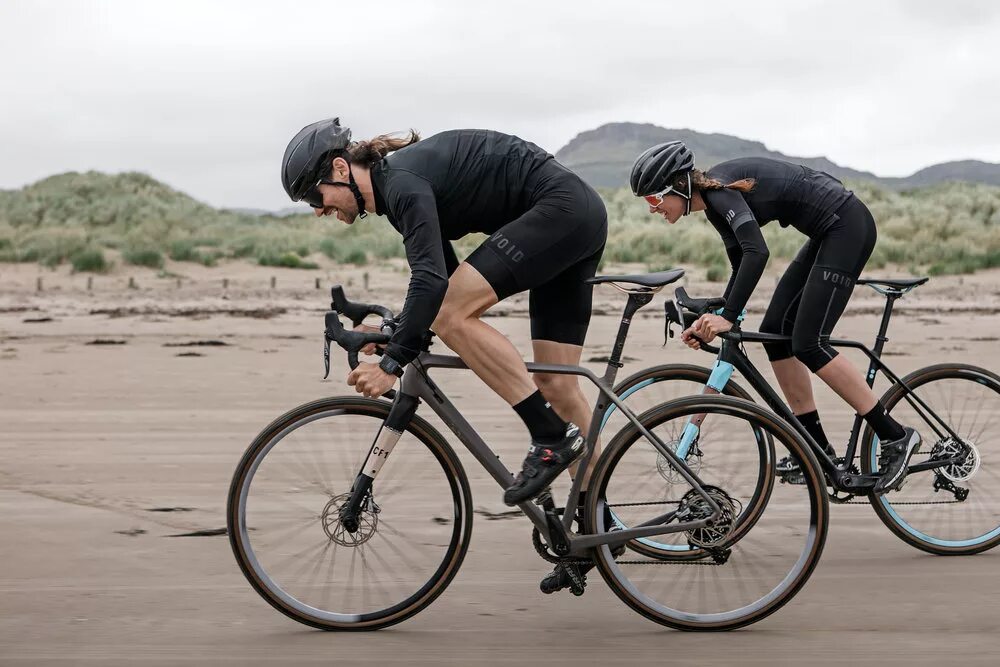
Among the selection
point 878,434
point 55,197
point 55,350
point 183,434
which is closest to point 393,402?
point 878,434

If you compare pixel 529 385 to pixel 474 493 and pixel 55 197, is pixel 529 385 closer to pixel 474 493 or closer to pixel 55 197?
pixel 474 493

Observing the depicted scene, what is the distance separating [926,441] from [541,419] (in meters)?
2.09

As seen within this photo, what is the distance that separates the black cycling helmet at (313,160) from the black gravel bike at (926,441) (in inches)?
61.1

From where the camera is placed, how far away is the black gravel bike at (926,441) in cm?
494

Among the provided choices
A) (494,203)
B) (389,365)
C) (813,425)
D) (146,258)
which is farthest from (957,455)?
(146,258)

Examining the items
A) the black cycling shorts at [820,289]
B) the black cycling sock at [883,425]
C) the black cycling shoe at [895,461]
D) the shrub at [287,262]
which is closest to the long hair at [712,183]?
the black cycling shorts at [820,289]

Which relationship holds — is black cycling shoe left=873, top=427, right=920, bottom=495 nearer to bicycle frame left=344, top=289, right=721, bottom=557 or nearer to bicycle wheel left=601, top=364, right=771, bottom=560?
bicycle wheel left=601, top=364, right=771, bottom=560

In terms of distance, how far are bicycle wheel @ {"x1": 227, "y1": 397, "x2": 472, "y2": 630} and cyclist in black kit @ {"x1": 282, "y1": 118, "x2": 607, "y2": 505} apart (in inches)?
10.0

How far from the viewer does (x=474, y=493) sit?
6055 mm

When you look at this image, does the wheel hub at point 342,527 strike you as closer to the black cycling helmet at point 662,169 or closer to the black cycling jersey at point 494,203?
the black cycling jersey at point 494,203

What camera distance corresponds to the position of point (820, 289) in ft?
16.0

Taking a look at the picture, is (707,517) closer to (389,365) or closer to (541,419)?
(541,419)

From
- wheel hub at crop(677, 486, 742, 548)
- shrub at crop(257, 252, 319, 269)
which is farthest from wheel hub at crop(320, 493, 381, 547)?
shrub at crop(257, 252, 319, 269)

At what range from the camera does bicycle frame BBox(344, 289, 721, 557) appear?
3.91 meters
